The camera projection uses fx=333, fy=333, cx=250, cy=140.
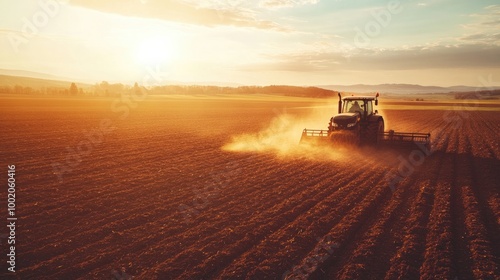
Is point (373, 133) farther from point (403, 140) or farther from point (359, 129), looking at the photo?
point (403, 140)

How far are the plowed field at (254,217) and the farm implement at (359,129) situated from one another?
5.48 ft

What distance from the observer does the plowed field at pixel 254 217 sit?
514 centimetres

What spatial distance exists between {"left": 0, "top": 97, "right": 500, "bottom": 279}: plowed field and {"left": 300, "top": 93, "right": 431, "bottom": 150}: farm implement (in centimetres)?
167

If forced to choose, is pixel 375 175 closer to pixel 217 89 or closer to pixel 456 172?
pixel 456 172

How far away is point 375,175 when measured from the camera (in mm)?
10773

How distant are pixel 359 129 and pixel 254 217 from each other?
398 inches

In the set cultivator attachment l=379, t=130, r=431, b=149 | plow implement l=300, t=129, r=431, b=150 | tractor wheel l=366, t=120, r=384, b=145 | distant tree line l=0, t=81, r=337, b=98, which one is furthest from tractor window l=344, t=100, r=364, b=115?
distant tree line l=0, t=81, r=337, b=98

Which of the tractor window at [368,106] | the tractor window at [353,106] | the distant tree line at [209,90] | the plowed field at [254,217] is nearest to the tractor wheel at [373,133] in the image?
the tractor window at [368,106]

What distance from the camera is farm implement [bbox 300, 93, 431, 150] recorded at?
49.4 ft

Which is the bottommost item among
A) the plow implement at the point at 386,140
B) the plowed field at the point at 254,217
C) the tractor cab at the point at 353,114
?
the plowed field at the point at 254,217

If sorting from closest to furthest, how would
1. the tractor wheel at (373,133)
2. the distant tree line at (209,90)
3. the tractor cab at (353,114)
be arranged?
the tractor cab at (353,114), the tractor wheel at (373,133), the distant tree line at (209,90)

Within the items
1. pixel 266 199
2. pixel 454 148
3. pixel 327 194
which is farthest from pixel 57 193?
pixel 454 148

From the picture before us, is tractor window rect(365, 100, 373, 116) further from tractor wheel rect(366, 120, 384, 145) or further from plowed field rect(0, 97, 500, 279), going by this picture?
plowed field rect(0, 97, 500, 279)

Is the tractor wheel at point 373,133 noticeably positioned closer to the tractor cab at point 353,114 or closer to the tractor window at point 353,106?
the tractor cab at point 353,114
